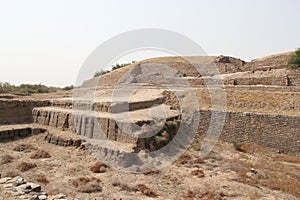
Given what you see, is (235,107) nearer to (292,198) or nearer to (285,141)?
(285,141)

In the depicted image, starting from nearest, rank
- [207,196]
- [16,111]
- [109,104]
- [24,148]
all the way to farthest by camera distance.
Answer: [207,196] → [24,148] → [109,104] → [16,111]

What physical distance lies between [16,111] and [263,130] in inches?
444

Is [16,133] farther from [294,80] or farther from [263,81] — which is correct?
[294,80]

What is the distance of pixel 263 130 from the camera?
1142cm

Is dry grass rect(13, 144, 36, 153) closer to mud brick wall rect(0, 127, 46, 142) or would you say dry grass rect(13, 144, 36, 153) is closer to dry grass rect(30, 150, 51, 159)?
dry grass rect(30, 150, 51, 159)

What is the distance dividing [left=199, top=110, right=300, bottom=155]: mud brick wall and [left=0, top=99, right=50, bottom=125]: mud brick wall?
333 inches

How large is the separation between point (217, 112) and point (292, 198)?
596cm

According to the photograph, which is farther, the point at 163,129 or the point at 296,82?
the point at 296,82

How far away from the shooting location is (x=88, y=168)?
888cm

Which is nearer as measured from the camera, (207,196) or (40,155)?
(207,196)

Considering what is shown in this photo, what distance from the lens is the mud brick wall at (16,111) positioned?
14.0 meters

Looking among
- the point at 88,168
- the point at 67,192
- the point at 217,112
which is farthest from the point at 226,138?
the point at 67,192

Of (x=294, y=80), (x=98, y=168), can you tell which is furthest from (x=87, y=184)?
(x=294, y=80)

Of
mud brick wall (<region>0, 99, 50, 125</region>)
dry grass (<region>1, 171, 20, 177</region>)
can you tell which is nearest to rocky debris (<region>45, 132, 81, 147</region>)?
dry grass (<region>1, 171, 20, 177</region>)
